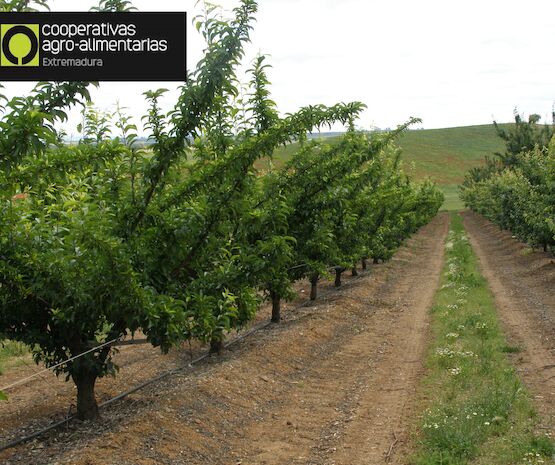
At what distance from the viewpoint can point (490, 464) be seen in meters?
6.49

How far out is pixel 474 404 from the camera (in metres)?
8.27

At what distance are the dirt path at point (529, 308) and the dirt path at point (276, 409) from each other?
181 centimetres

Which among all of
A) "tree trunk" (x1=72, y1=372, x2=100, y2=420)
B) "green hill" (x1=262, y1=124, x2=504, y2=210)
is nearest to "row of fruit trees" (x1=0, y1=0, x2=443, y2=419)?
"tree trunk" (x1=72, y1=372, x2=100, y2=420)

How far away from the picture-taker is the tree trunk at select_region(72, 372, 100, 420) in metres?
7.61

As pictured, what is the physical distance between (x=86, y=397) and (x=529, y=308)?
13.0 meters

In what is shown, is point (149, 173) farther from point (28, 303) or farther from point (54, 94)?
point (28, 303)

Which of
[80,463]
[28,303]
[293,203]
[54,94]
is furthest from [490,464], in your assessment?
[293,203]

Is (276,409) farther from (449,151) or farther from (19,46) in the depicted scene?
(449,151)

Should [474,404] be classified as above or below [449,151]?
below

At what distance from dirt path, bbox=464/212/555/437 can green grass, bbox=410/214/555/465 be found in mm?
266

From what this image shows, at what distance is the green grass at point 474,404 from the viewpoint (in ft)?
22.0

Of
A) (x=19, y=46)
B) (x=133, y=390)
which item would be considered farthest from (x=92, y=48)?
(x=133, y=390)

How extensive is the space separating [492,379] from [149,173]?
633 centimetres

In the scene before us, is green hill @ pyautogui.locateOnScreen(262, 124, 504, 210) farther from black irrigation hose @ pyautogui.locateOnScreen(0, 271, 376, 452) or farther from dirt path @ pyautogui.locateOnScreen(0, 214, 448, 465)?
dirt path @ pyautogui.locateOnScreen(0, 214, 448, 465)
